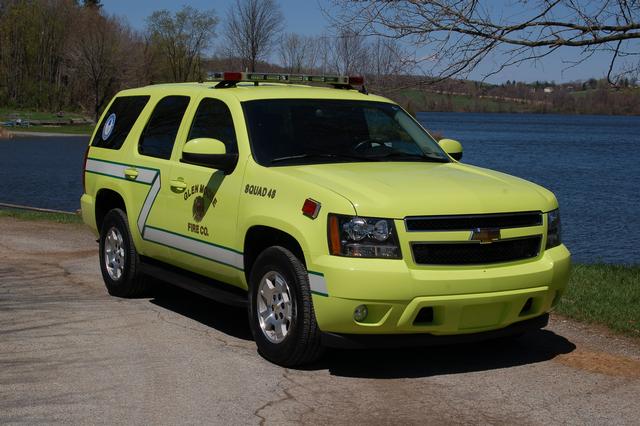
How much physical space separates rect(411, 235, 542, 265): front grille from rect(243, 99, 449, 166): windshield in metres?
1.27

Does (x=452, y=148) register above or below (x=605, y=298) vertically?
above

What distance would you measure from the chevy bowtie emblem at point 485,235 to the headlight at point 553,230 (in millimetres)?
565

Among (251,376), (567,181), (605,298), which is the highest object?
(251,376)

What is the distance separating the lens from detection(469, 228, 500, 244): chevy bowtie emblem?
5801mm

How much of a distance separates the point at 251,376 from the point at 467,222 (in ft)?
5.44

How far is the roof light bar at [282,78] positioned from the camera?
24.3 ft

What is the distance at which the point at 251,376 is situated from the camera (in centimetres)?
594

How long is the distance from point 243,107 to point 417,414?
110 inches

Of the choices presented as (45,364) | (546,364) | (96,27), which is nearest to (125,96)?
(45,364)

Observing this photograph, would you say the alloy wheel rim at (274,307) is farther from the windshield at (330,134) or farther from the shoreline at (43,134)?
the shoreline at (43,134)

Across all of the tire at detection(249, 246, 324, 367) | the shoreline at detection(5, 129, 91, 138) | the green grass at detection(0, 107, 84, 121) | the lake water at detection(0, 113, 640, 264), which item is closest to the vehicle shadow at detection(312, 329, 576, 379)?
the tire at detection(249, 246, 324, 367)

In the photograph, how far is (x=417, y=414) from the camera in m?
5.25

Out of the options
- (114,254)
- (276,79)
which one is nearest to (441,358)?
(276,79)

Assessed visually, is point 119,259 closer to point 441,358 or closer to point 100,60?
point 441,358
